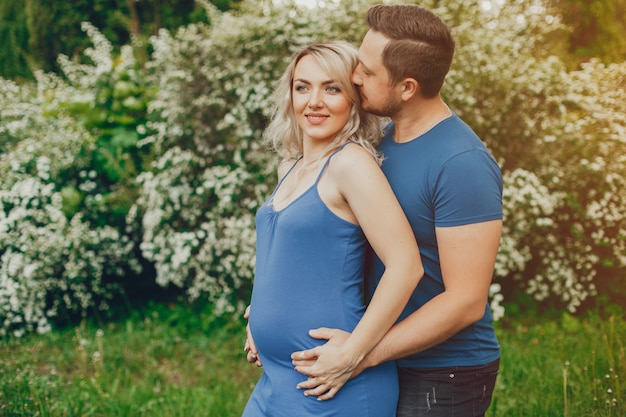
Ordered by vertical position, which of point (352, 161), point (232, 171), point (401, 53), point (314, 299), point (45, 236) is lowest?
point (45, 236)

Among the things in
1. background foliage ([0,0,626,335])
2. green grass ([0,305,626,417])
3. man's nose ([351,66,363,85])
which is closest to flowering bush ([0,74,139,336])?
background foliage ([0,0,626,335])

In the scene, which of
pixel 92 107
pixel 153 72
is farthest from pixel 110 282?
pixel 153 72

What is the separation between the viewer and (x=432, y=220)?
6.57 ft

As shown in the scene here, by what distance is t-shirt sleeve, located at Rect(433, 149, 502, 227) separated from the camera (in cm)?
190

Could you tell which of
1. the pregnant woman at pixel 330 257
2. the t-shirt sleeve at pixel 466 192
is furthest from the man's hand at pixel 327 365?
the t-shirt sleeve at pixel 466 192

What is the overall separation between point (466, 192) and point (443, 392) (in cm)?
67

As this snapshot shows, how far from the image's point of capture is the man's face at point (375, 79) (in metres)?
2.08

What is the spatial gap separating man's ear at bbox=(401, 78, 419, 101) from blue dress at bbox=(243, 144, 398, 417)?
0.39 m

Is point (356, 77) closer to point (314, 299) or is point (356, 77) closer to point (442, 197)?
point (442, 197)

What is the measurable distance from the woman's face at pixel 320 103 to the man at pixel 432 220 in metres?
0.09

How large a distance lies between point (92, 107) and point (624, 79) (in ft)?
16.1

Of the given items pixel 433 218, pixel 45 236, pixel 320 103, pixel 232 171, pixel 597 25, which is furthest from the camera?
pixel 597 25

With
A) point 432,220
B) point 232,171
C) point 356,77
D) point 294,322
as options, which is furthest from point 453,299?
point 232,171

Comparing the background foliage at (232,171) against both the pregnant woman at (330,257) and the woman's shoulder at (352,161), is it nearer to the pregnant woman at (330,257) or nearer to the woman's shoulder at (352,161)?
the pregnant woman at (330,257)
